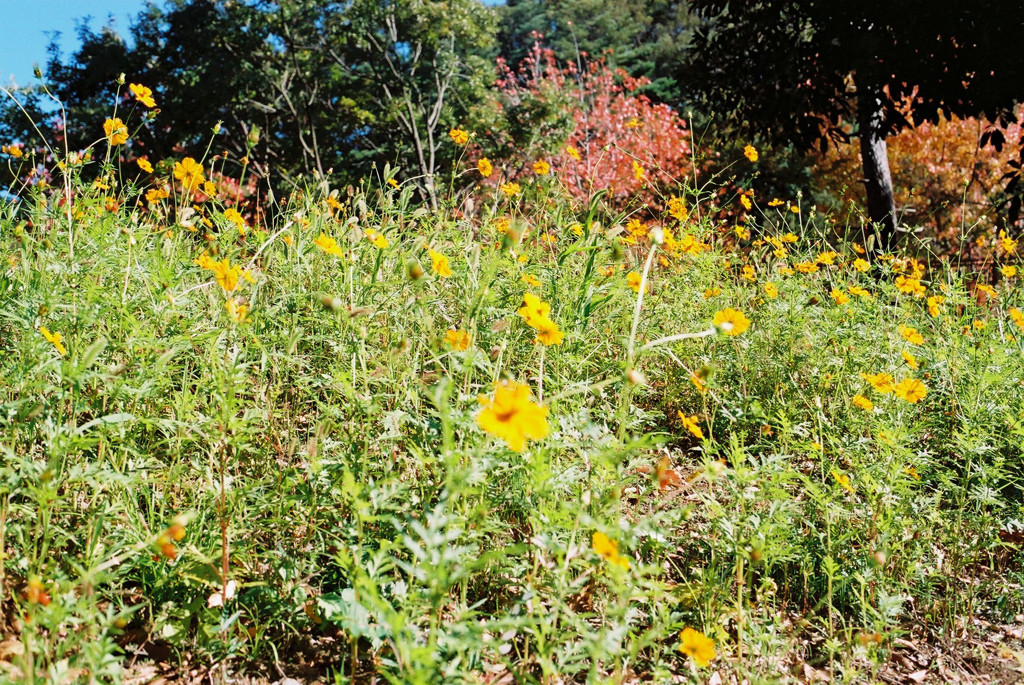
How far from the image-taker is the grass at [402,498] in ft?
4.26

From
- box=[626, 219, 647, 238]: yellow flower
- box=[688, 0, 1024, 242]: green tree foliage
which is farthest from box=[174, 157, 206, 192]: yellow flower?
box=[688, 0, 1024, 242]: green tree foliage

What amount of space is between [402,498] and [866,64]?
4.82 metres

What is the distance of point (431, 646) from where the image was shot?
40.3 inches

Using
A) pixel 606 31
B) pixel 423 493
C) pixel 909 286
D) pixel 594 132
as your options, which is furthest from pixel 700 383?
pixel 606 31

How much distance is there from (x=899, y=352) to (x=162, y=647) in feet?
8.30

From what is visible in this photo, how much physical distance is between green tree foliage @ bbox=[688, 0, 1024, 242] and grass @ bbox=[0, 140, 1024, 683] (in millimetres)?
2711

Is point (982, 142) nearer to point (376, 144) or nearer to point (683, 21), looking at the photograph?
point (376, 144)

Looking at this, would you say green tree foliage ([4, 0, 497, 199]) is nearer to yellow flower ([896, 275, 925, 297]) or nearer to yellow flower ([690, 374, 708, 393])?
yellow flower ([896, 275, 925, 297])

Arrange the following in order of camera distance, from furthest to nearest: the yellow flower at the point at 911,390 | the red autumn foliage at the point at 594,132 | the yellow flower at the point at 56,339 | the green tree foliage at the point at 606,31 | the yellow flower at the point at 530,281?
the green tree foliage at the point at 606,31 → the red autumn foliage at the point at 594,132 → the yellow flower at the point at 530,281 → the yellow flower at the point at 911,390 → the yellow flower at the point at 56,339

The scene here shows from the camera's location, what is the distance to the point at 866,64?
4941 millimetres

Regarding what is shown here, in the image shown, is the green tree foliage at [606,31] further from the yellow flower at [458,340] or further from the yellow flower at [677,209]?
the yellow flower at [458,340]

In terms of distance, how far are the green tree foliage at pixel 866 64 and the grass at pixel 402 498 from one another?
271 cm

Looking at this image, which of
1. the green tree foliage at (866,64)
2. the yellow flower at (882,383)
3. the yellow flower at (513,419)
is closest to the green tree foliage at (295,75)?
the green tree foliage at (866,64)

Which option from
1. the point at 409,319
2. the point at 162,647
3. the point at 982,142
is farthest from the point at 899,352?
the point at 982,142
